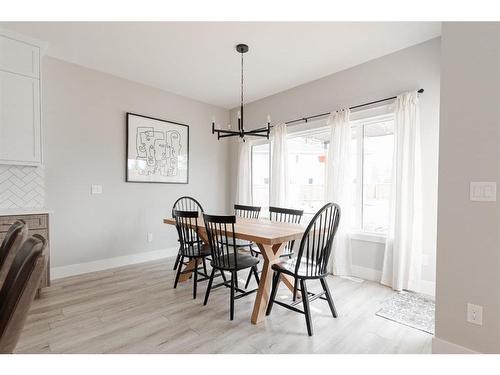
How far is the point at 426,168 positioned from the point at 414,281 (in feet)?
3.95

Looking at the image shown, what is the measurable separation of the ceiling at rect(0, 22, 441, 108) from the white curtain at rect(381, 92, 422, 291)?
2.39 ft

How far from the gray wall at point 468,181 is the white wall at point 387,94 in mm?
1161

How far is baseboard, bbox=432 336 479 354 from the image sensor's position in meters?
1.64

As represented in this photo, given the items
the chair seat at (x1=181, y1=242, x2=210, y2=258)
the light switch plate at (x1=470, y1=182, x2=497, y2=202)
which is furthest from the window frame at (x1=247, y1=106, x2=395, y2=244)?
the chair seat at (x1=181, y1=242, x2=210, y2=258)

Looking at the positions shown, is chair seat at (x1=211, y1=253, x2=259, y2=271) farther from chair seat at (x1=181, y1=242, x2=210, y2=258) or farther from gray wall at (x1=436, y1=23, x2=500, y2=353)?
gray wall at (x1=436, y1=23, x2=500, y2=353)

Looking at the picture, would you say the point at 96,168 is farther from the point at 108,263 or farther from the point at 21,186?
the point at 108,263

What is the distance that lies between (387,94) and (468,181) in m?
1.78

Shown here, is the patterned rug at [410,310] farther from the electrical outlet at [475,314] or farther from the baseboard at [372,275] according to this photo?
the electrical outlet at [475,314]

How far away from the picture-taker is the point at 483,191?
1.58 meters

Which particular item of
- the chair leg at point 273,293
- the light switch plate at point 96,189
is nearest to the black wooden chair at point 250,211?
the chair leg at point 273,293

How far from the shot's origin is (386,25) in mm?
2490

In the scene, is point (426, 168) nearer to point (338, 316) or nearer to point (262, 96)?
point (338, 316)

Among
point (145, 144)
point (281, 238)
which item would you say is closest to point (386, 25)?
point (281, 238)

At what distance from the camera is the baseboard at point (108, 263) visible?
10.6 ft
